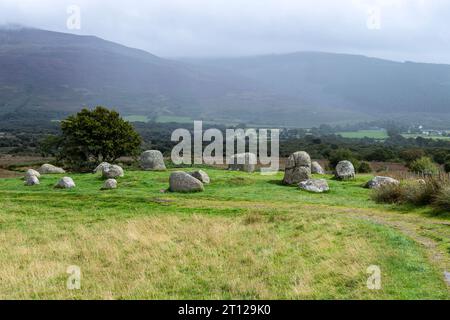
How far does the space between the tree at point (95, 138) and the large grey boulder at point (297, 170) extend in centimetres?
2252

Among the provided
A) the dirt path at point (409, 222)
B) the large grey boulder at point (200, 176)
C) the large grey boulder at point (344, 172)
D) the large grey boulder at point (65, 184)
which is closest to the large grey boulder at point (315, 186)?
the dirt path at point (409, 222)

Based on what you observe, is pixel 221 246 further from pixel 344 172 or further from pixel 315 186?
pixel 344 172

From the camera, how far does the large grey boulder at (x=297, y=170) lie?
120 feet

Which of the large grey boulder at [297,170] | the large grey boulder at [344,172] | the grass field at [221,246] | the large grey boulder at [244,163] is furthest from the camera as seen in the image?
the large grey boulder at [244,163]

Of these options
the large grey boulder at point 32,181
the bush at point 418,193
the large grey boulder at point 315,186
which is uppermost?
the bush at point 418,193

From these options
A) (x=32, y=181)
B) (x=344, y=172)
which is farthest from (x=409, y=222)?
(x=32, y=181)

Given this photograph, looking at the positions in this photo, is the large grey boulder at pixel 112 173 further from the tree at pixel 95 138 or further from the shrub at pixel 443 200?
the shrub at pixel 443 200

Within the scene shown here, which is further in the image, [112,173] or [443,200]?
[112,173]

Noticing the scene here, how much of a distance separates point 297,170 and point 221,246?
1943cm

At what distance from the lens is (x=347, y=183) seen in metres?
37.2

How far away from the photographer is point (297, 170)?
121ft

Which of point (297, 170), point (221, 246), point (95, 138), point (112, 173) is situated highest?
point (95, 138)

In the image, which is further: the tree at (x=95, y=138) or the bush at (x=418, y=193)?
the tree at (x=95, y=138)

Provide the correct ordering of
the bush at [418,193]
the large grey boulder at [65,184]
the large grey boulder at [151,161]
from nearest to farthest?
the bush at [418,193]
the large grey boulder at [65,184]
the large grey boulder at [151,161]
